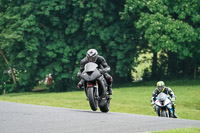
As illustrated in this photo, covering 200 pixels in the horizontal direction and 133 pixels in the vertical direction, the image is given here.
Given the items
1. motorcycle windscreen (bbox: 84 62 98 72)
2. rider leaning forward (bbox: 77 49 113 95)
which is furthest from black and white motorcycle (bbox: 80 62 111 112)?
rider leaning forward (bbox: 77 49 113 95)

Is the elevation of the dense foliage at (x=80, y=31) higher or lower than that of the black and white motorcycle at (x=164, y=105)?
higher

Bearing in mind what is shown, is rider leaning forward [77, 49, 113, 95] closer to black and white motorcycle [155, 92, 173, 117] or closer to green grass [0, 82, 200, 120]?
black and white motorcycle [155, 92, 173, 117]

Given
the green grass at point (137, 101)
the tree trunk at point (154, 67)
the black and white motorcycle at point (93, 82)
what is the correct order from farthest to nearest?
the tree trunk at point (154, 67), the green grass at point (137, 101), the black and white motorcycle at point (93, 82)

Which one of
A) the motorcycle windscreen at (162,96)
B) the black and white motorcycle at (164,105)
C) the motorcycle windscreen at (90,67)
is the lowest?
the black and white motorcycle at (164,105)

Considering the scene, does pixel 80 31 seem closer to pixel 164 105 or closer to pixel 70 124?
pixel 164 105

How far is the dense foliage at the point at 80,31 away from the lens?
34.5 metres

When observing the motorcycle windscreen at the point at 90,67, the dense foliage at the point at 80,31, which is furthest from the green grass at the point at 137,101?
the motorcycle windscreen at the point at 90,67

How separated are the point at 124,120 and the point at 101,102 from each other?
2744 mm

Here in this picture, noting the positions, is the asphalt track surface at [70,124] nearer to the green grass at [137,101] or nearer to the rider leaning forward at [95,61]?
the rider leaning forward at [95,61]

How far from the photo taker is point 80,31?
3925 centimetres

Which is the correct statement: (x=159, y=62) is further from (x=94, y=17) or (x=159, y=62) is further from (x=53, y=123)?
(x=53, y=123)

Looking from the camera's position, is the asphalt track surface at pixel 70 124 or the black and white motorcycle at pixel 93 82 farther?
the black and white motorcycle at pixel 93 82

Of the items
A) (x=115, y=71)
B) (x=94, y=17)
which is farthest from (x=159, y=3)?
(x=115, y=71)

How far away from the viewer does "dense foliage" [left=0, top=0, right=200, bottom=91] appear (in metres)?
34.5
